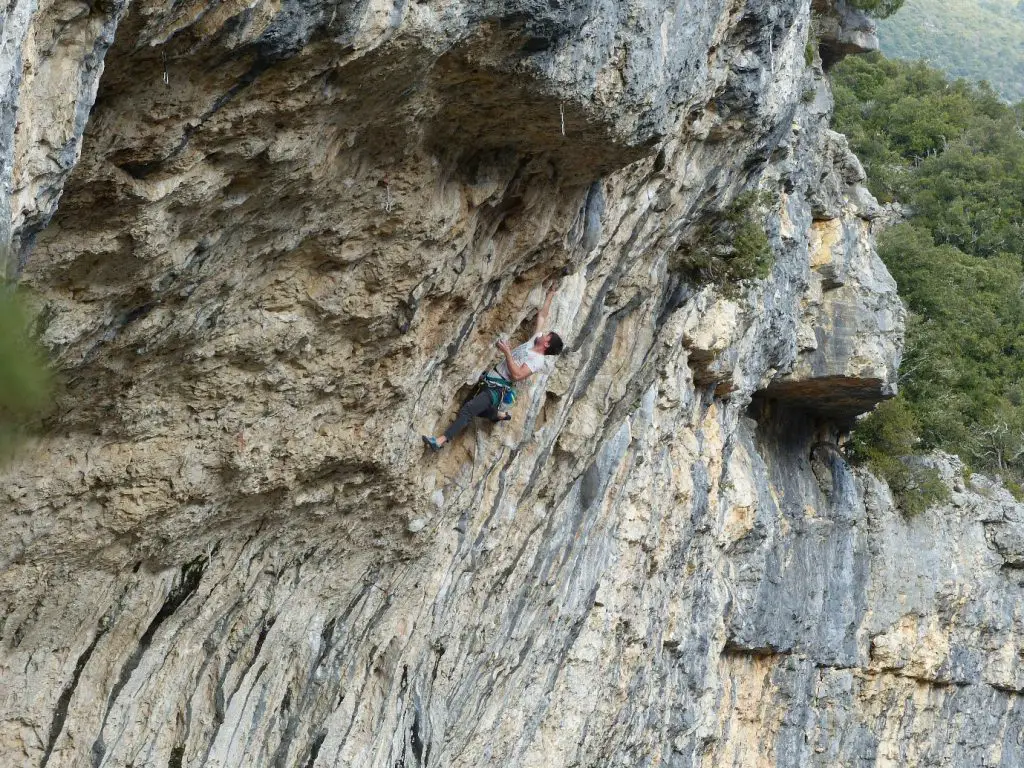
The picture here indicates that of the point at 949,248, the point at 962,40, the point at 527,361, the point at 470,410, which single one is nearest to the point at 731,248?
the point at 527,361

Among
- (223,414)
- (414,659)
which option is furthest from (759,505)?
(223,414)

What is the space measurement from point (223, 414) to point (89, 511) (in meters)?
1.02

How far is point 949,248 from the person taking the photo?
3775cm

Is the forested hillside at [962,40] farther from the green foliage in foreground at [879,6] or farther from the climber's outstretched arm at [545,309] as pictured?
the climber's outstretched arm at [545,309]

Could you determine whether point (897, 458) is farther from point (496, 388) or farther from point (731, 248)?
point (496, 388)

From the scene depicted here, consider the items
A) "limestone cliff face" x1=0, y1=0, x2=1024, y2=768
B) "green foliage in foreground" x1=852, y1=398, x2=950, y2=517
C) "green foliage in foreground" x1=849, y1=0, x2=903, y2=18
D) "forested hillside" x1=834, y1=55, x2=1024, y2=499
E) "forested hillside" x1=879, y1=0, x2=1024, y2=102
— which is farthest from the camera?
"forested hillside" x1=879, y1=0, x2=1024, y2=102

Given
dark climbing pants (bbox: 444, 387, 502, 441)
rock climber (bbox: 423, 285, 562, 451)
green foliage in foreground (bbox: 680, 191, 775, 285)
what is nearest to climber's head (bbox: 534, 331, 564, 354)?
rock climber (bbox: 423, 285, 562, 451)

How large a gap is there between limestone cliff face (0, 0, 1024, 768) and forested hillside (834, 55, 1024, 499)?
16.6 meters

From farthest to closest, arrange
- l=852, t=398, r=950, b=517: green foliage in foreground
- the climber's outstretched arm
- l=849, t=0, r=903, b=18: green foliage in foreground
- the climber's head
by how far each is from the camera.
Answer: l=852, t=398, r=950, b=517: green foliage in foreground → l=849, t=0, r=903, b=18: green foliage in foreground → the climber's outstretched arm → the climber's head

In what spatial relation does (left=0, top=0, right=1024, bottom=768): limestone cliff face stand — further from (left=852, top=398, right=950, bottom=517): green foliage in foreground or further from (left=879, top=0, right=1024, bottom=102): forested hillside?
(left=879, top=0, right=1024, bottom=102): forested hillside

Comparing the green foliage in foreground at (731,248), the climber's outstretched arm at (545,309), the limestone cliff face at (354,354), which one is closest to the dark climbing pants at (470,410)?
the limestone cliff face at (354,354)

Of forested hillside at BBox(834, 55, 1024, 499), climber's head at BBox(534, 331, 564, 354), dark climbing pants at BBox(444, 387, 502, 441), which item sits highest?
climber's head at BBox(534, 331, 564, 354)

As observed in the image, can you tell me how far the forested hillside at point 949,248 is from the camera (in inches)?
1247

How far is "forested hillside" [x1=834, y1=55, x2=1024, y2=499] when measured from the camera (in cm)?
3167
